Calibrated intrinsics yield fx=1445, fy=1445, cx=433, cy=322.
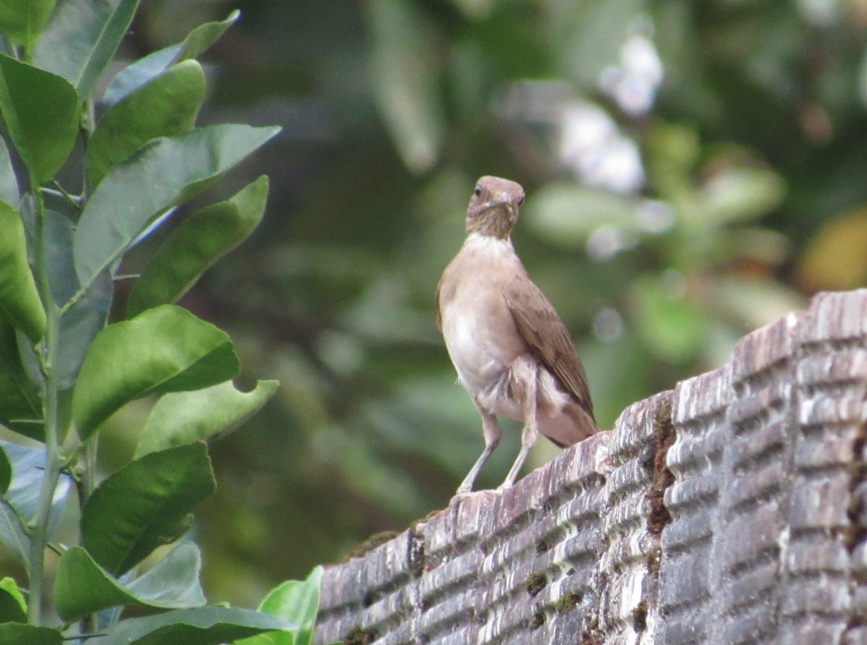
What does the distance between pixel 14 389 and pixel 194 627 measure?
54 centimetres

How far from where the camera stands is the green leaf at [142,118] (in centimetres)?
267

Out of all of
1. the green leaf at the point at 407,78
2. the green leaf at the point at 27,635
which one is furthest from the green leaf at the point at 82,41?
the green leaf at the point at 407,78

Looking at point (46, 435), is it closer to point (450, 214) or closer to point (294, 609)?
point (294, 609)

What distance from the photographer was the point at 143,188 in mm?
2586

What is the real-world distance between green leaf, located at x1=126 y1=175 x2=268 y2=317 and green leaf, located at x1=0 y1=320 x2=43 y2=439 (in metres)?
0.27

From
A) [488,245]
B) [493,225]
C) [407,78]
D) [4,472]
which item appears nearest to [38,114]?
[4,472]

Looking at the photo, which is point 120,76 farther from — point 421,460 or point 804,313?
point 421,460

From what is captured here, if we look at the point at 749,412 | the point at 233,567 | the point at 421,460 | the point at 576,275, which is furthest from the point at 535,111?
the point at 749,412

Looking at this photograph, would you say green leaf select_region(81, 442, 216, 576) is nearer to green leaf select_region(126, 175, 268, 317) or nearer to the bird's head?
green leaf select_region(126, 175, 268, 317)

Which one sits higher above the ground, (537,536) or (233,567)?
(233,567)

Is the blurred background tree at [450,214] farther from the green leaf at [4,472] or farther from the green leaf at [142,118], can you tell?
the green leaf at [4,472]

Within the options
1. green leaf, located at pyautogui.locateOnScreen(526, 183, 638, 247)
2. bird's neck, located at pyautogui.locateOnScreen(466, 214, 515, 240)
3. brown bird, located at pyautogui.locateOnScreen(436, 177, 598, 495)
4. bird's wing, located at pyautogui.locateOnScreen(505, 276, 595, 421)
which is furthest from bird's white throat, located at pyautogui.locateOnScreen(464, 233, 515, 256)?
green leaf, located at pyautogui.locateOnScreen(526, 183, 638, 247)

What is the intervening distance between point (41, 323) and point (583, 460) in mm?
1032

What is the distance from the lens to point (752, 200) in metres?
8.85
